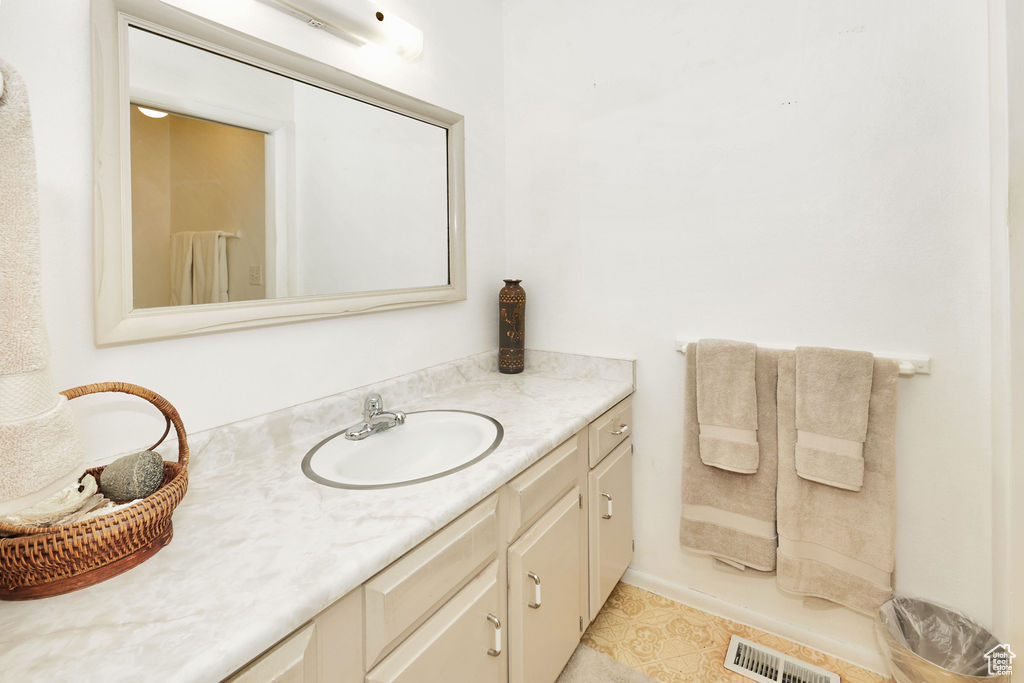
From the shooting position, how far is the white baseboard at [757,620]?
4.64 ft

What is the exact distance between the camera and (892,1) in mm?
1259

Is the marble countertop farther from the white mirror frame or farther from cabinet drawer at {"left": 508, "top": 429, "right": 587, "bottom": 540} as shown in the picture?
the white mirror frame

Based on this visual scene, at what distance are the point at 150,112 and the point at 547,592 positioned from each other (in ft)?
4.59

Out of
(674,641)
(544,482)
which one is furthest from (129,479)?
(674,641)

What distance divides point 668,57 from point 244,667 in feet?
6.20

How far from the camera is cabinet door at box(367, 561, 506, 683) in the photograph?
2.56 feet

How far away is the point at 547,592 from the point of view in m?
1.21

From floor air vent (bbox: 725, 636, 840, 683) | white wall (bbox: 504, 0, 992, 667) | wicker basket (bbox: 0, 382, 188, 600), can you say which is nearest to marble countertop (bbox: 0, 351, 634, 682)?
wicker basket (bbox: 0, 382, 188, 600)

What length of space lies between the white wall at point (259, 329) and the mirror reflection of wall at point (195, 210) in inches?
3.3

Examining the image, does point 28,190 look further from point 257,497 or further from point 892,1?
point 892,1

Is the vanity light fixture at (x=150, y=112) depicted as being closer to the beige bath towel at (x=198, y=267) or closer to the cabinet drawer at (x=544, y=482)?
the beige bath towel at (x=198, y=267)

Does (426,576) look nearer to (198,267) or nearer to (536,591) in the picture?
(536,591)

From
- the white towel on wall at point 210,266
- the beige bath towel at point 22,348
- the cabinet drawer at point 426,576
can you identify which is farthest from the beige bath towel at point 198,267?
the cabinet drawer at point 426,576

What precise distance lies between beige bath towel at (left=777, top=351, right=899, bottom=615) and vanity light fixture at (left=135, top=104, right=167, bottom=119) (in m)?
1.68
